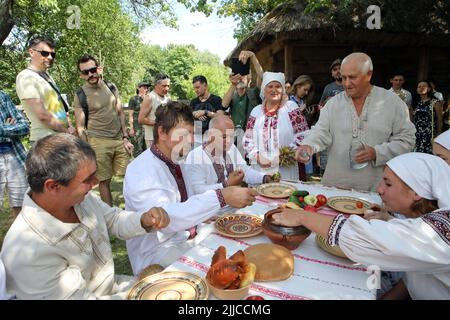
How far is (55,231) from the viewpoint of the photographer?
1677mm

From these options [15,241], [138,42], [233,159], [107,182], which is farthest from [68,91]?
[15,241]

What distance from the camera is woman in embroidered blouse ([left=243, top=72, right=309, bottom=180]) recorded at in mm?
4133

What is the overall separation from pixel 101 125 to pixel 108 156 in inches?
19.6

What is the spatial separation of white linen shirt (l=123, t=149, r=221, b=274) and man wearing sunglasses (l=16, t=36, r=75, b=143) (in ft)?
6.97

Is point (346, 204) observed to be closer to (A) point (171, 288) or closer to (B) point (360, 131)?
(B) point (360, 131)

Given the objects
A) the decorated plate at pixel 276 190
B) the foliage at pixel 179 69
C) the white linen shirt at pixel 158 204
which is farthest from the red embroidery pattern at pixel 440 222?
the foliage at pixel 179 69

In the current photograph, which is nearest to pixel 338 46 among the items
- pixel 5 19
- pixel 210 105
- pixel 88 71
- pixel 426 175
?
pixel 210 105

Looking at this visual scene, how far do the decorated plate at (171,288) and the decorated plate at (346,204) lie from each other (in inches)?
57.7

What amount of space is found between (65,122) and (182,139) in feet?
7.98

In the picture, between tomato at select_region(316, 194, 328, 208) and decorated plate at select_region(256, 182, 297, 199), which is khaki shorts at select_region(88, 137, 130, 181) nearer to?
decorated plate at select_region(256, 182, 297, 199)

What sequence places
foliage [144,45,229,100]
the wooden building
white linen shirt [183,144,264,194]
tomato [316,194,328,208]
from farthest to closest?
foliage [144,45,229,100], the wooden building, white linen shirt [183,144,264,194], tomato [316,194,328,208]

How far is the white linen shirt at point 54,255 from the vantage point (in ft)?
5.12

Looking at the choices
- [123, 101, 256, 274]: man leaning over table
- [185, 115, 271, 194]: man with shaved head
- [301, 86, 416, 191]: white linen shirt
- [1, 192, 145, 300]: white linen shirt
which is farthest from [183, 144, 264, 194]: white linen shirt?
[1, 192, 145, 300]: white linen shirt

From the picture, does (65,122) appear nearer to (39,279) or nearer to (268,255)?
(39,279)
